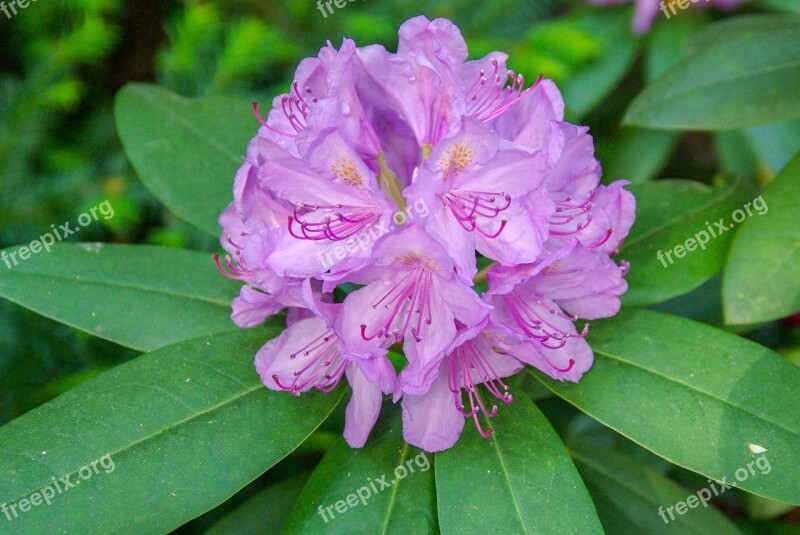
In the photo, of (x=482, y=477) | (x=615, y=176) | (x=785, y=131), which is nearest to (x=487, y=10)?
(x=615, y=176)

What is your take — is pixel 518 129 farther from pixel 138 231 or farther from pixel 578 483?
pixel 138 231

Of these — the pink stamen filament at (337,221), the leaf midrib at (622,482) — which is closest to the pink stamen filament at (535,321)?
the pink stamen filament at (337,221)

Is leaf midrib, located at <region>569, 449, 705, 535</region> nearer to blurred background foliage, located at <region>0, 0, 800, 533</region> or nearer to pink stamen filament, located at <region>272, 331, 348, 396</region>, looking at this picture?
blurred background foliage, located at <region>0, 0, 800, 533</region>

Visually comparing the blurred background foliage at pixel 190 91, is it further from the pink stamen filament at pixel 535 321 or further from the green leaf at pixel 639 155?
the pink stamen filament at pixel 535 321

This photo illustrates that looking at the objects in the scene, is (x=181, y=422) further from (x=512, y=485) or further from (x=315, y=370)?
(x=512, y=485)

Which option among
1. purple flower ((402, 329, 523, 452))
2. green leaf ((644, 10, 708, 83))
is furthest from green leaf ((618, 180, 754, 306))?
green leaf ((644, 10, 708, 83))
